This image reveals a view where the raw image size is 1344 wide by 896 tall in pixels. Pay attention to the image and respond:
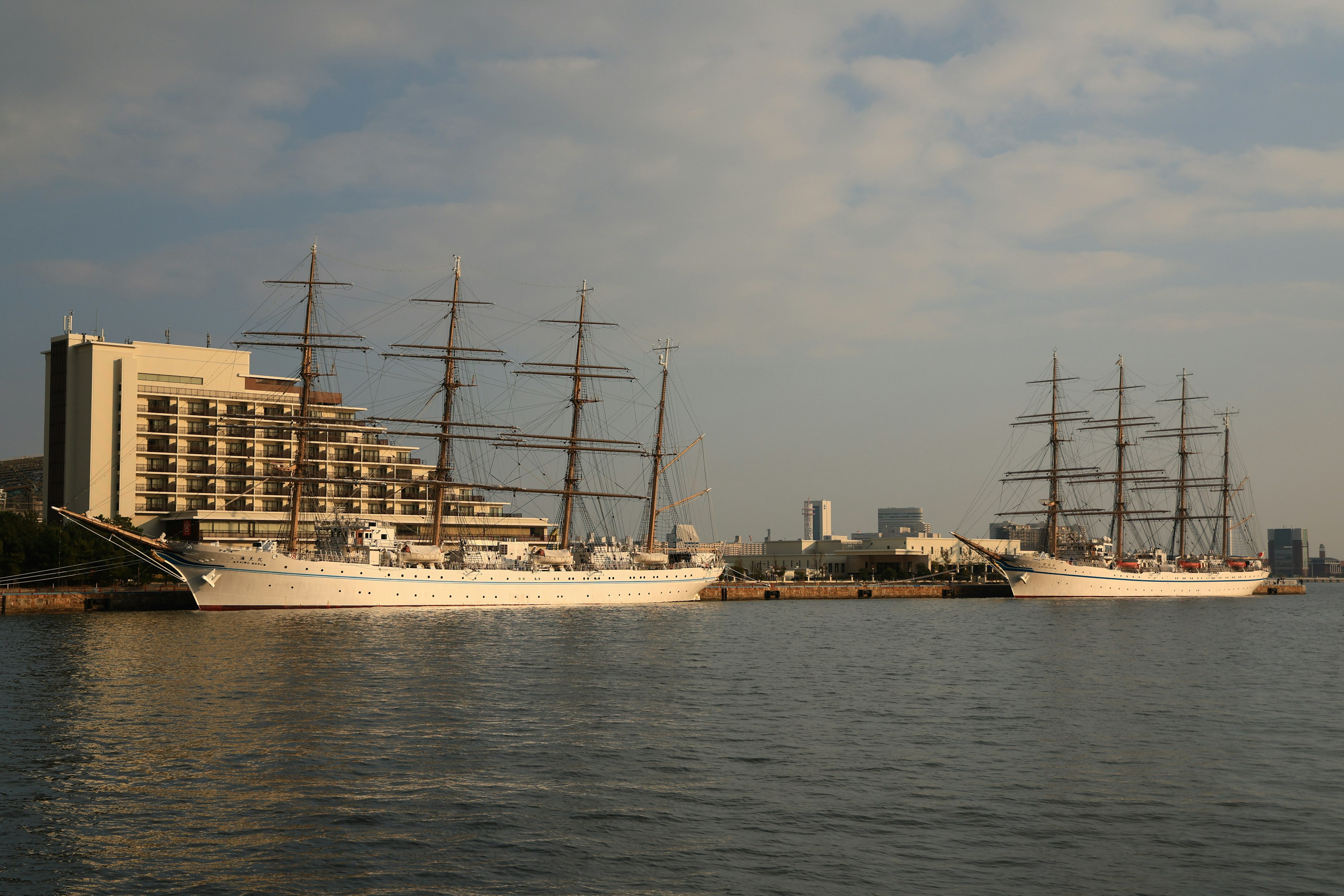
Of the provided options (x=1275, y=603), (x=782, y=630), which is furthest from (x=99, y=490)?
(x=1275, y=603)

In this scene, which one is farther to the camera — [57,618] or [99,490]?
[99,490]

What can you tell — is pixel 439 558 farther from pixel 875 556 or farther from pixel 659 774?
pixel 875 556

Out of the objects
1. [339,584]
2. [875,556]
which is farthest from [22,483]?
[875,556]

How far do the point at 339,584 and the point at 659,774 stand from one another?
5563cm

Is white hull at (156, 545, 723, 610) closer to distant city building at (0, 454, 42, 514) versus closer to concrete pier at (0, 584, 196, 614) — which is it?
concrete pier at (0, 584, 196, 614)

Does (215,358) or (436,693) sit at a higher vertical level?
(215,358)

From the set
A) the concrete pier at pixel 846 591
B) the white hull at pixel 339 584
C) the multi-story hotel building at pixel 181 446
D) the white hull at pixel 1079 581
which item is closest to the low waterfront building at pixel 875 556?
the concrete pier at pixel 846 591

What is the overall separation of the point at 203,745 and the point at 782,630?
4290 centimetres

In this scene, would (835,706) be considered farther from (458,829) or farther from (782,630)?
(782,630)

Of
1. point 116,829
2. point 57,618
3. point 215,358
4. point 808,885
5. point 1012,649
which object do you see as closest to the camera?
point 808,885

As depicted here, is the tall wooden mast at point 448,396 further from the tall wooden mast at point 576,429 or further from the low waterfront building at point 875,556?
the low waterfront building at point 875,556

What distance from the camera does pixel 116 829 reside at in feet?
53.9

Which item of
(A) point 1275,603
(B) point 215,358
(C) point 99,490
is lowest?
(A) point 1275,603

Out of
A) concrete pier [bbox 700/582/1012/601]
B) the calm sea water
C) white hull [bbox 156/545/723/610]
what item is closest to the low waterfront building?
concrete pier [bbox 700/582/1012/601]
